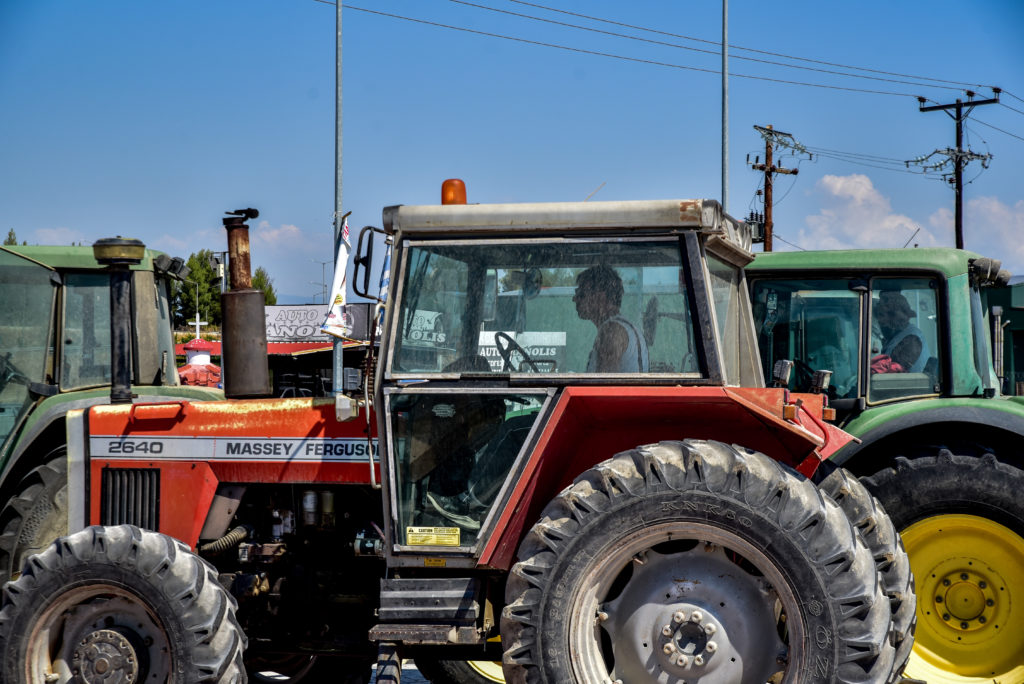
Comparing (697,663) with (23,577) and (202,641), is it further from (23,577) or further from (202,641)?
(23,577)

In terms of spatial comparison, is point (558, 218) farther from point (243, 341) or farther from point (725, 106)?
point (725, 106)

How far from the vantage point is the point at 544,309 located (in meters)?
4.41

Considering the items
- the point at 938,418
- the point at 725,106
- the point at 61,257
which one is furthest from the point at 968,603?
the point at 725,106

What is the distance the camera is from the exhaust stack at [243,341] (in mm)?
5352

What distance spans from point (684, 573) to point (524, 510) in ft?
2.29

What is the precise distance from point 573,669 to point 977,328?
4407 millimetres

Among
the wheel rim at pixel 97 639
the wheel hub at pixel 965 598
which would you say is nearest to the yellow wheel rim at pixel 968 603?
the wheel hub at pixel 965 598

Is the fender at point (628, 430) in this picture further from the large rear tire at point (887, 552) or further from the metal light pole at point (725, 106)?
the metal light pole at point (725, 106)

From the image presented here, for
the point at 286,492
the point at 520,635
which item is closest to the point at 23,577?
the point at 286,492

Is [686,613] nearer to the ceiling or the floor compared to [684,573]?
nearer to the floor

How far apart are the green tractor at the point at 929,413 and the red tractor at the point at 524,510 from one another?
1.61 meters

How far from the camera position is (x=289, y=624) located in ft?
16.7

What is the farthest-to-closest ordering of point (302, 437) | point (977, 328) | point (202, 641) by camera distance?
point (977, 328) < point (302, 437) < point (202, 641)

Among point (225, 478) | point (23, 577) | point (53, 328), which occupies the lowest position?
point (23, 577)
